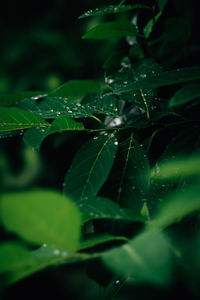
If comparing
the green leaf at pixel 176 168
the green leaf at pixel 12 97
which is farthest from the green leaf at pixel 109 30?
the green leaf at pixel 176 168

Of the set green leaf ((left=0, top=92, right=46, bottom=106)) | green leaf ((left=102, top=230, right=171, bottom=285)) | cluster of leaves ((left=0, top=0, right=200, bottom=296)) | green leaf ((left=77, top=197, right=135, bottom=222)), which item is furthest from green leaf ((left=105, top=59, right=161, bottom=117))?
green leaf ((left=102, top=230, right=171, bottom=285))

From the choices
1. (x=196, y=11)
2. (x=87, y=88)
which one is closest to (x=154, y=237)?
(x=87, y=88)

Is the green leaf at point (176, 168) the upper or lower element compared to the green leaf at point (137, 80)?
lower

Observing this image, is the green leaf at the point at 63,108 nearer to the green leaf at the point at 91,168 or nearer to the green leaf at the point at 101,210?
the green leaf at the point at 91,168

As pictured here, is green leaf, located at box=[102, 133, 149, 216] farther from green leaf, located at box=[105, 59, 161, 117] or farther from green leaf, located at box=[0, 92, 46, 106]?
green leaf, located at box=[0, 92, 46, 106]

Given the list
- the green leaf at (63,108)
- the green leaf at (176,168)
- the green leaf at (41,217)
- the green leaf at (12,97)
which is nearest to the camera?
the green leaf at (41,217)

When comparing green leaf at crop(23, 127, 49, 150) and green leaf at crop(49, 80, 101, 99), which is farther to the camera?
green leaf at crop(49, 80, 101, 99)

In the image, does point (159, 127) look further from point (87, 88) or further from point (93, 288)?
point (93, 288)
